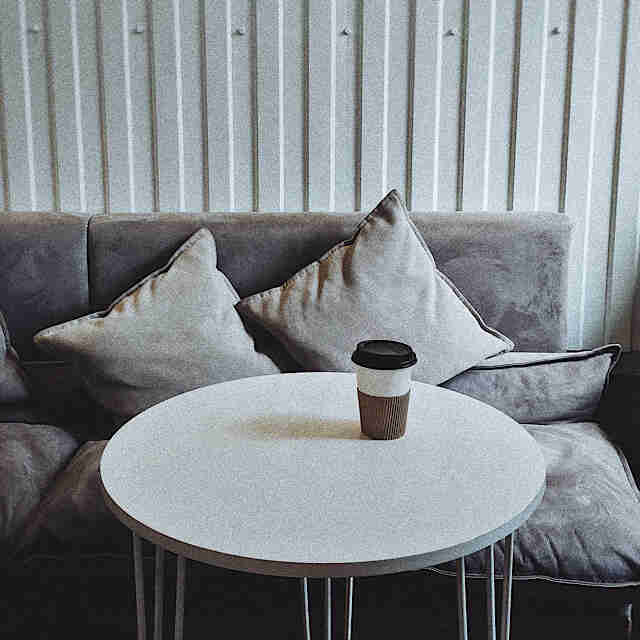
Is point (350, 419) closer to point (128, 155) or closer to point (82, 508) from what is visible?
point (82, 508)

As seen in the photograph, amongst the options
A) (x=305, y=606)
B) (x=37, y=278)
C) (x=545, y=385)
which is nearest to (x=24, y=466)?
(x=37, y=278)

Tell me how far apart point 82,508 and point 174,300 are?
1.79ft

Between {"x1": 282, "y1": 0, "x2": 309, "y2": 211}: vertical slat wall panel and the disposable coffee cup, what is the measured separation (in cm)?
110

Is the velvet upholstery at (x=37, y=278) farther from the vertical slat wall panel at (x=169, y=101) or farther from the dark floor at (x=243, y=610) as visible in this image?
the dark floor at (x=243, y=610)

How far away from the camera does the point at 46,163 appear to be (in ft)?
7.43

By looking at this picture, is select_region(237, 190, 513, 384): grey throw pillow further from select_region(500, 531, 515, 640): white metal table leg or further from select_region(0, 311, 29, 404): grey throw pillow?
select_region(500, 531, 515, 640): white metal table leg

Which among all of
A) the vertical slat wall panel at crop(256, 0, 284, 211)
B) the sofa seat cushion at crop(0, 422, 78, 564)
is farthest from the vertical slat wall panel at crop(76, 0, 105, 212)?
the sofa seat cushion at crop(0, 422, 78, 564)

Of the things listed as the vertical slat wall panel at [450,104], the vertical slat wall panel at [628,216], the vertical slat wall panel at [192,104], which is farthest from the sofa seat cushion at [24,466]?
the vertical slat wall panel at [628,216]

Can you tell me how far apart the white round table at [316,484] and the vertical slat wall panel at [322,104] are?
0.91 m

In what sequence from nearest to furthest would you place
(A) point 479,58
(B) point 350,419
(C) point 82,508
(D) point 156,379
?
(B) point 350,419 → (C) point 82,508 → (D) point 156,379 → (A) point 479,58

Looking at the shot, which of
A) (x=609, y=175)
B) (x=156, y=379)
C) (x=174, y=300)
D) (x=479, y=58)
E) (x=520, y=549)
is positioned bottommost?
(x=520, y=549)

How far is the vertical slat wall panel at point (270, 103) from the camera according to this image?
7.04 feet

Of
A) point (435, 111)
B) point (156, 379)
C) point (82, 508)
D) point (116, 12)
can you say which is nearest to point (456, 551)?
point (82, 508)

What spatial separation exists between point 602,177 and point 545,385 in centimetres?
65
